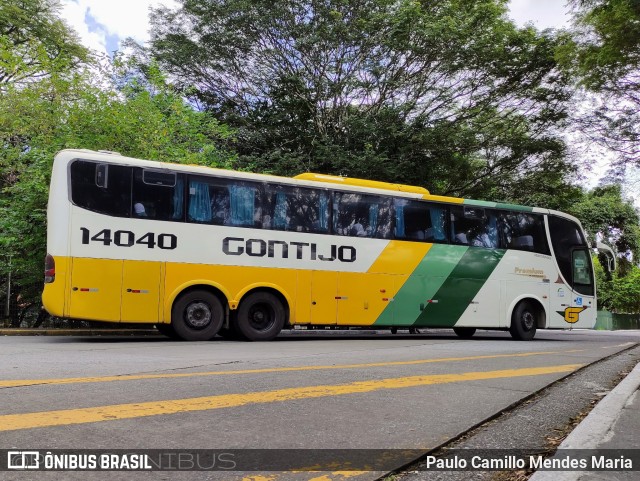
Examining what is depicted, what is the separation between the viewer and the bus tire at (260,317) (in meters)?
12.1

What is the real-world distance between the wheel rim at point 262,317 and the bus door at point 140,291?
203 centimetres

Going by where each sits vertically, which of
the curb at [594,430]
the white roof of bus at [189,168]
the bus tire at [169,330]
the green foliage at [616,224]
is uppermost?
A: the green foliage at [616,224]

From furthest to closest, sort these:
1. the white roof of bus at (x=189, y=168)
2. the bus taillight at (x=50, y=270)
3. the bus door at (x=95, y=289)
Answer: the white roof of bus at (x=189, y=168) → the bus door at (x=95, y=289) → the bus taillight at (x=50, y=270)

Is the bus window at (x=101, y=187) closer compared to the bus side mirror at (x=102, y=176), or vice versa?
the bus window at (x=101, y=187)

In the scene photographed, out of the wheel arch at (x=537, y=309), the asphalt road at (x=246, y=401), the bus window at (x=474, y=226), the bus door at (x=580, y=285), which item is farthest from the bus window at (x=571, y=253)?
the asphalt road at (x=246, y=401)

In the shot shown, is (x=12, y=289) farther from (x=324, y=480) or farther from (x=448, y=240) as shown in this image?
(x=324, y=480)

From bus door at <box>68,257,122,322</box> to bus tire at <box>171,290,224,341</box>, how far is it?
1152mm

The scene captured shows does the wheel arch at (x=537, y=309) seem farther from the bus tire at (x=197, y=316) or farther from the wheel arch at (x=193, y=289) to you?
the bus tire at (x=197, y=316)

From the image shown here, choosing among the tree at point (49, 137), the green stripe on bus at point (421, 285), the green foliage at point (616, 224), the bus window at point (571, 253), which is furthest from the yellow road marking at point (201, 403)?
the green foliage at point (616, 224)

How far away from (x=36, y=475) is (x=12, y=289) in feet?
52.0

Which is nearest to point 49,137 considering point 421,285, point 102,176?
point 102,176

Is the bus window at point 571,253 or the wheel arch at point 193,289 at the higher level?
the bus window at point 571,253

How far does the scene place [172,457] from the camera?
303 cm

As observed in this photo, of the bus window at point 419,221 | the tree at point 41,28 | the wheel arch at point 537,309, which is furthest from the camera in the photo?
the tree at point 41,28
